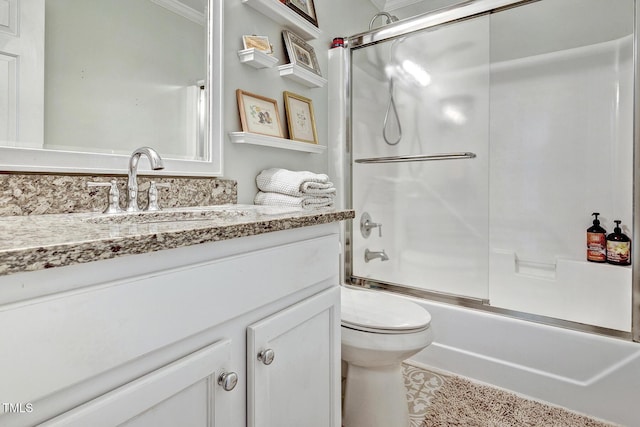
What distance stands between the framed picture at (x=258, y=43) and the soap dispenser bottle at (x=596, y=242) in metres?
1.89

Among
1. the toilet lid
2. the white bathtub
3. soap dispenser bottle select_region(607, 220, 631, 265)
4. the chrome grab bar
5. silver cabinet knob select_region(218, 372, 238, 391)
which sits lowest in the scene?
the white bathtub

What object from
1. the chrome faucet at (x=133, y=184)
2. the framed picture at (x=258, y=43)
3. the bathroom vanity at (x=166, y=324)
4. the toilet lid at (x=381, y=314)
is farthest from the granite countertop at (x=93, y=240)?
the framed picture at (x=258, y=43)

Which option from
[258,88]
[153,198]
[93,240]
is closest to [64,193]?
[153,198]

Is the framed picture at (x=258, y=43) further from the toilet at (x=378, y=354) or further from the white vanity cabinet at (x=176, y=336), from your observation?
the toilet at (x=378, y=354)

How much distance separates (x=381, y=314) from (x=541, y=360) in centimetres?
83

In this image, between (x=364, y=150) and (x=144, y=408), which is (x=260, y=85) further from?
(x=144, y=408)

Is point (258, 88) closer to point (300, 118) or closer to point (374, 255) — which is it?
point (300, 118)

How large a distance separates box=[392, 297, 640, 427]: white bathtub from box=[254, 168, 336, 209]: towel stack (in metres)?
0.87

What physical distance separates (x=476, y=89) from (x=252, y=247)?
1.97 metres

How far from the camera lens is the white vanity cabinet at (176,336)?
1.43 ft

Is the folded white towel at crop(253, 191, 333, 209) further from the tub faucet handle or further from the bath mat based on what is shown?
the bath mat

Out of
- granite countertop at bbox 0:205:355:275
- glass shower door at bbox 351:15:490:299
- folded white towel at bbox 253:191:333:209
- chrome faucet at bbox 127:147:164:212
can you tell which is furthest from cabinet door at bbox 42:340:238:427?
glass shower door at bbox 351:15:490:299

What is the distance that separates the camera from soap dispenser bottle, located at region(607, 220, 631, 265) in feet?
5.82

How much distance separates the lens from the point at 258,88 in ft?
5.14
